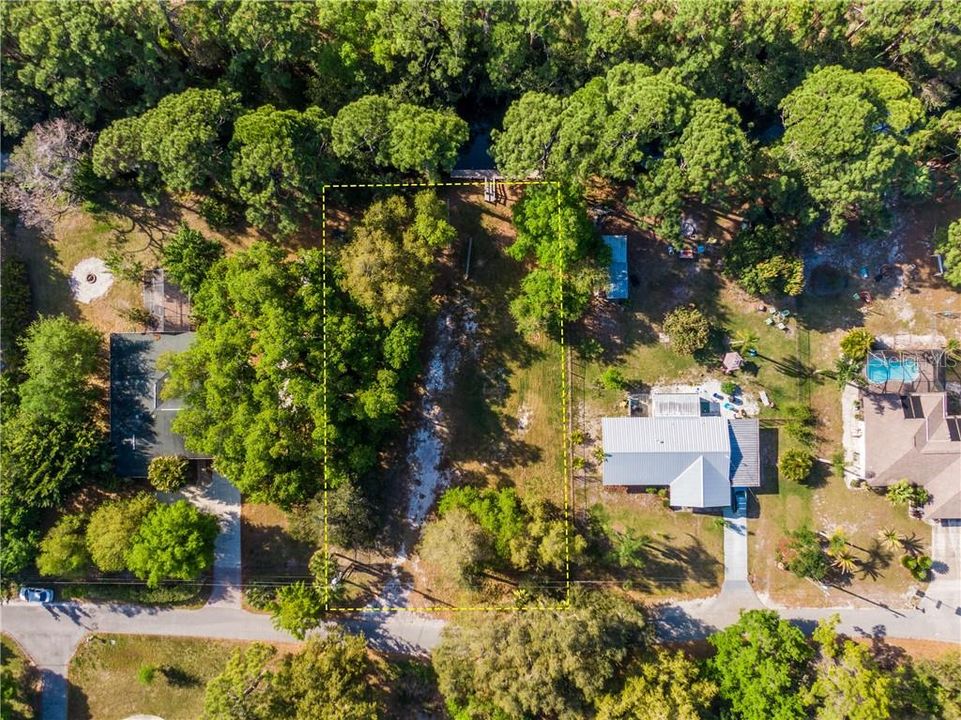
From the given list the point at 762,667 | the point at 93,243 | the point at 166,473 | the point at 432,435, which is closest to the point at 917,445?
the point at 762,667

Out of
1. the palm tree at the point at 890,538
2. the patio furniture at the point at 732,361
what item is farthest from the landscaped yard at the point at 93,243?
the palm tree at the point at 890,538

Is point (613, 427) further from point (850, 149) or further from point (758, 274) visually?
point (850, 149)

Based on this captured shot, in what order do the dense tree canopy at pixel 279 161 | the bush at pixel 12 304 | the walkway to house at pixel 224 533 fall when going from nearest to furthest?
the dense tree canopy at pixel 279 161, the bush at pixel 12 304, the walkway to house at pixel 224 533

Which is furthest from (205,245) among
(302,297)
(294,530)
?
(294,530)

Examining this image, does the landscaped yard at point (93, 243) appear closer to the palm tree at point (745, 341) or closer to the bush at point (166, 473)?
the bush at point (166, 473)

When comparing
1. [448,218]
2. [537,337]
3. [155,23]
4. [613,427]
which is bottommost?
[613,427]
